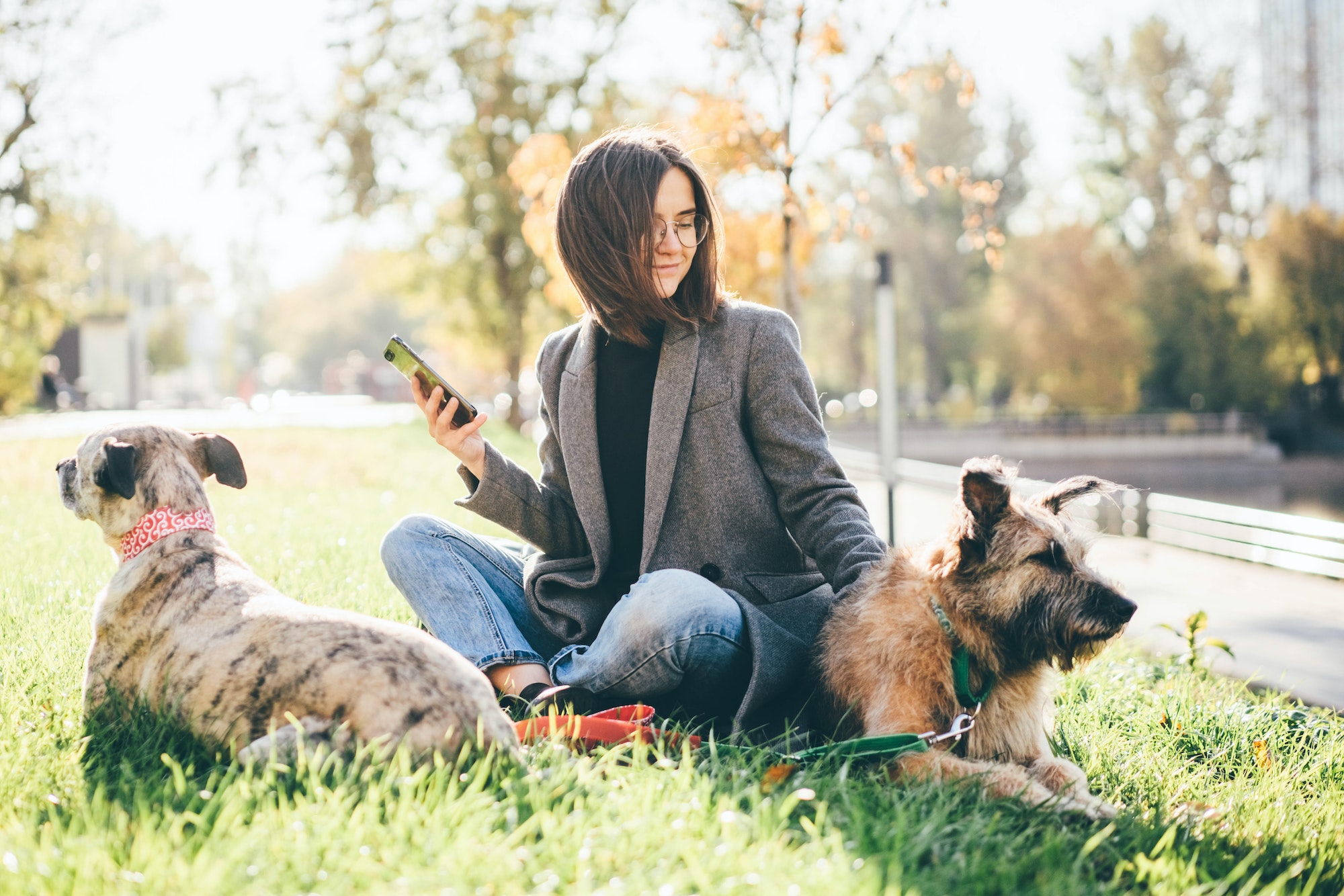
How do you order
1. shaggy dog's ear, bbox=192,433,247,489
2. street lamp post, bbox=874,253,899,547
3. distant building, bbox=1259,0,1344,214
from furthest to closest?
distant building, bbox=1259,0,1344,214 < street lamp post, bbox=874,253,899,547 < shaggy dog's ear, bbox=192,433,247,489

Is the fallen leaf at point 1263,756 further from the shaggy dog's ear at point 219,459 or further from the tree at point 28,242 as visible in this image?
the tree at point 28,242

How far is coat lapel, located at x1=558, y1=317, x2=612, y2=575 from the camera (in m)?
3.71

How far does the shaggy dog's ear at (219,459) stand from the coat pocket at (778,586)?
180cm

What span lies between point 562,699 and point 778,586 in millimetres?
869

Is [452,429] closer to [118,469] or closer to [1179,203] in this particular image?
[118,469]

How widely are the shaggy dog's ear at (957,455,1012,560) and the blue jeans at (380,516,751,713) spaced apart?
819 mm

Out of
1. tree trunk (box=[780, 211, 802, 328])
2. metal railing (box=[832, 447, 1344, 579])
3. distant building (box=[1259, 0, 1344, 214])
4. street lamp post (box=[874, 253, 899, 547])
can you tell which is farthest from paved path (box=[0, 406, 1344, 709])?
distant building (box=[1259, 0, 1344, 214])

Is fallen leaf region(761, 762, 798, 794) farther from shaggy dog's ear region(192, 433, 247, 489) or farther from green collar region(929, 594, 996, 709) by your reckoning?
shaggy dog's ear region(192, 433, 247, 489)

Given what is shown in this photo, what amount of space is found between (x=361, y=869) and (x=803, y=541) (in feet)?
6.55

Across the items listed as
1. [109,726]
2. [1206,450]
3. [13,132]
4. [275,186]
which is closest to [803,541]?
[109,726]

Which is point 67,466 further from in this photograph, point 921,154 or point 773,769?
point 921,154

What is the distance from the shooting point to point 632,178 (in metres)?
3.60

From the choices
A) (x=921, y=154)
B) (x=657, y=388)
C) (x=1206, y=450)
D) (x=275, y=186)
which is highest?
(x=275, y=186)

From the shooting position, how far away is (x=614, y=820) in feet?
7.75
